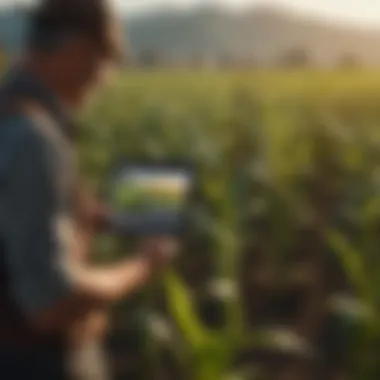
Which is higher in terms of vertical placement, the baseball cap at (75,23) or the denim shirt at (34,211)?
the baseball cap at (75,23)

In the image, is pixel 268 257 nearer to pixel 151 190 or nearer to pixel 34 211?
pixel 151 190

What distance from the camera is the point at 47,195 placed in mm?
1722

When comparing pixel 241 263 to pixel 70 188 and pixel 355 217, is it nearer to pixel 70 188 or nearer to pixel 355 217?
pixel 355 217

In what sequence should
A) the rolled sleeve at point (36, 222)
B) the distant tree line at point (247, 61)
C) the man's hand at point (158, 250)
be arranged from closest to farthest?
the rolled sleeve at point (36, 222) → the man's hand at point (158, 250) → the distant tree line at point (247, 61)

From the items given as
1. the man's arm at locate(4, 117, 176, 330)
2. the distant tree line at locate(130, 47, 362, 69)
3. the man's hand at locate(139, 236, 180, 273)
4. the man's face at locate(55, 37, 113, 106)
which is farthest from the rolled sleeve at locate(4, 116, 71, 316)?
the distant tree line at locate(130, 47, 362, 69)

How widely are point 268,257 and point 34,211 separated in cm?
287

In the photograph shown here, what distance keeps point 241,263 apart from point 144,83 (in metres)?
5.64

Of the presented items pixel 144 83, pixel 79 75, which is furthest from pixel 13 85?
pixel 144 83

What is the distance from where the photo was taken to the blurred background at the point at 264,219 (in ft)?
10.6

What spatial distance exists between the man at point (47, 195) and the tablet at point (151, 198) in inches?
6.0

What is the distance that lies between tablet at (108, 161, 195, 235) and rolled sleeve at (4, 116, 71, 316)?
30 cm

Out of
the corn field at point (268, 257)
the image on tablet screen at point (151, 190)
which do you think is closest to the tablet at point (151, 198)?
the image on tablet screen at point (151, 190)

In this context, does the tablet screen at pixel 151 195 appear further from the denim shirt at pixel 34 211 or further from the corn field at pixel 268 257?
the corn field at pixel 268 257

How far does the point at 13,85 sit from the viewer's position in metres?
1.81
